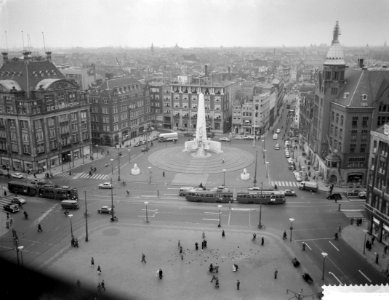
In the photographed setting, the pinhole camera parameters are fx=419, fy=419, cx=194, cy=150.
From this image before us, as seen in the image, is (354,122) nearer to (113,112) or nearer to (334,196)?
(334,196)

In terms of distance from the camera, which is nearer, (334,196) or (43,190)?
(334,196)

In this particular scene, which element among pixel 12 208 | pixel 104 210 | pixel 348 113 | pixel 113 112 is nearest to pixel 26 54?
pixel 113 112

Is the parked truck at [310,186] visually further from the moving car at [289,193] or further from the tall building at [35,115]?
the tall building at [35,115]

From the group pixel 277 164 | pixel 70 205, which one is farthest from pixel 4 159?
pixel 277 164

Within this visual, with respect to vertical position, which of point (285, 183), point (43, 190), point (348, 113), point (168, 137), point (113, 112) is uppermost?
point (348, 113)

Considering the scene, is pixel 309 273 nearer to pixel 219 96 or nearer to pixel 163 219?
pixel 163 219

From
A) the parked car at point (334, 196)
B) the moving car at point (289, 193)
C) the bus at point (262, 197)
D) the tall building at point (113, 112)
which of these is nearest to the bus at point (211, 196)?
the bus at point (262, 197)

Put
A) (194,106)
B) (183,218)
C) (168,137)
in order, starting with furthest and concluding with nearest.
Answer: (194,106), (168,137), (183,218)
